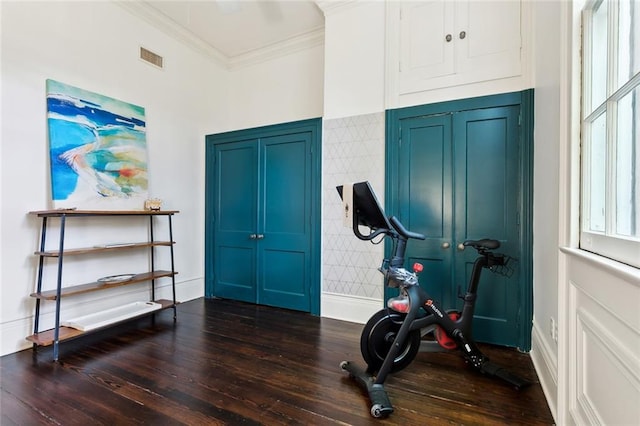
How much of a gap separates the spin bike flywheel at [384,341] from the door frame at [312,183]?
1456mm

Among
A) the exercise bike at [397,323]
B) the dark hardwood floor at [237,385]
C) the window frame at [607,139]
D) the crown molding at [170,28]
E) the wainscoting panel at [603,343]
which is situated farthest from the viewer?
the crown molding at [170,28]

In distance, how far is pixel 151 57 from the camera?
365 centimetres

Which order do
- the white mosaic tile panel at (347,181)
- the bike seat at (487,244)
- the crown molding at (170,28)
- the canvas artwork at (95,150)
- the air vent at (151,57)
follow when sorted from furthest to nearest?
the air vent at (151,57), the crown molding at (170,28), the white mosaic tile panel at (347,181), the canvas artwork at (95,150), the bike seat at (487,244)

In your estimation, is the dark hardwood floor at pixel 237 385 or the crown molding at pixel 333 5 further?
the crown molding at pixel 333 5

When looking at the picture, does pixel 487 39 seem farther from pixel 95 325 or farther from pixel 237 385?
pixel 95 325

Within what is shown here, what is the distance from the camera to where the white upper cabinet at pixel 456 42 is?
2.67m

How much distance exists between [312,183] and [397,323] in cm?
192

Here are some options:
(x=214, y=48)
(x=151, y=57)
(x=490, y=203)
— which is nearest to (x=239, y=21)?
(x=214, y=48)

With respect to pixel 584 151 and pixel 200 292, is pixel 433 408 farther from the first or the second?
pixel 200 292

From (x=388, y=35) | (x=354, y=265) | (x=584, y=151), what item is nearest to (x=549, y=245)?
(x=584, y=151)

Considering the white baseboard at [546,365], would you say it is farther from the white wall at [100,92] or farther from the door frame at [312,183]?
the white wall at [100,92]

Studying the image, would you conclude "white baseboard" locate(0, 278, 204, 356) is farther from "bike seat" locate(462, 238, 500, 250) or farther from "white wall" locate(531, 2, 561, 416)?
"white wall" locate(531, 2, 561, 416)

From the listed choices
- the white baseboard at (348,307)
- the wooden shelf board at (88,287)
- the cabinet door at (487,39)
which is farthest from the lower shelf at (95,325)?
the cabinet door at (487,39)

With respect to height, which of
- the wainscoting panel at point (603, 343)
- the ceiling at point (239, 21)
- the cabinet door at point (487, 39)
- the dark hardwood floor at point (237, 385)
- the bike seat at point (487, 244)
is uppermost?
the ceiling at point (239, 21)
